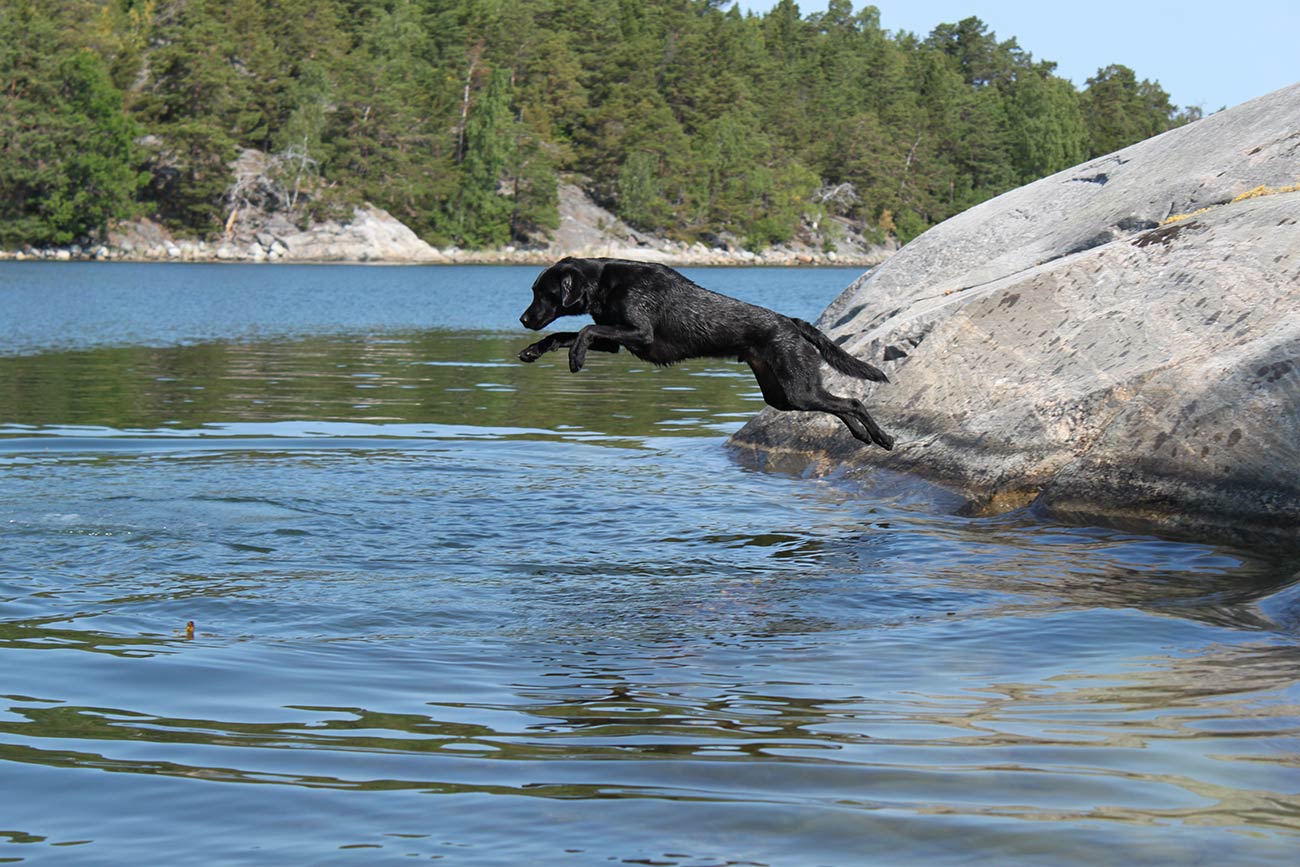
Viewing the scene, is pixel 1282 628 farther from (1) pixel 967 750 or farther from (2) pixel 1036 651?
(1) pixel 967 750

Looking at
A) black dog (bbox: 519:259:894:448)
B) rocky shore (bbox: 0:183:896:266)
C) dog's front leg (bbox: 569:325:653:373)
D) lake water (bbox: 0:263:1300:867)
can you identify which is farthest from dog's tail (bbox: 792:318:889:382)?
rocky shore (bbox: 0:183:896:266)

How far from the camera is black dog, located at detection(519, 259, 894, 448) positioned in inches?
380

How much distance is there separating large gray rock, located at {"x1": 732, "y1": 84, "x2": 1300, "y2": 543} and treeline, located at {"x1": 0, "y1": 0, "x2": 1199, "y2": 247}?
8263 centimetres

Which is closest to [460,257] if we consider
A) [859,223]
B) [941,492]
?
[859,223]

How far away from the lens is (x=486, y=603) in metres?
7.08

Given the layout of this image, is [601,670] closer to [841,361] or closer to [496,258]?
[841,361]

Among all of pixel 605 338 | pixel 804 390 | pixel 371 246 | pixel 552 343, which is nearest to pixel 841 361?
pixel 804 390

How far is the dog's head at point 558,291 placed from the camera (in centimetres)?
968

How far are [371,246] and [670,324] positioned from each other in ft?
293

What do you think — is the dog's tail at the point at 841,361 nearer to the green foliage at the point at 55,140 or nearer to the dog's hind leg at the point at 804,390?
the dog's hind leg at the point at 804,390

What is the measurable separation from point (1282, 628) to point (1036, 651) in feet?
3.98

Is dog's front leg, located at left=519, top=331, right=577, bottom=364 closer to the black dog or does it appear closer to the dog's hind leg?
the black dog

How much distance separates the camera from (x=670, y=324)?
9703 millimetres

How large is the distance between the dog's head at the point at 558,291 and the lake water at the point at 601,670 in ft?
4.32
